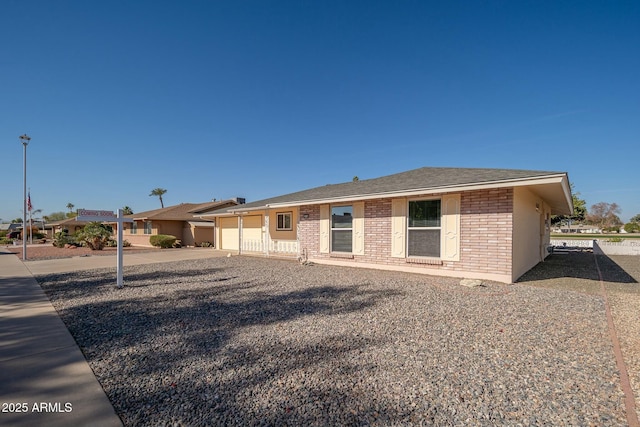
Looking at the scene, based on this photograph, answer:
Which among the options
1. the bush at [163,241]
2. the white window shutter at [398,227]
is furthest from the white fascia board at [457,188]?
the bush at [163,241]

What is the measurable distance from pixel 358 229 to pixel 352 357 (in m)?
7.77

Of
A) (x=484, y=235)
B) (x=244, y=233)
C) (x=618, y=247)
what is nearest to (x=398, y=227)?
(x=484, y=235)

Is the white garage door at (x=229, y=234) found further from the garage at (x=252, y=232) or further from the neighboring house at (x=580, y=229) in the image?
the neighboring house at (x=580, y=229)

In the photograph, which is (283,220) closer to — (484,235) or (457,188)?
(457,188)

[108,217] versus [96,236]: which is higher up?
[108,217]

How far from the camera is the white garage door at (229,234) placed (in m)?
19.8

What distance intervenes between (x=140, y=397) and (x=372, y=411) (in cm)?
221

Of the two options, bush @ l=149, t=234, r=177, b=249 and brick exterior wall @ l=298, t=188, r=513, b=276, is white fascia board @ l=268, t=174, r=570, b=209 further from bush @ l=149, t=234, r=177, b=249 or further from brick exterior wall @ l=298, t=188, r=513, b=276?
bush @ l=149, t=234, r=177, b=249

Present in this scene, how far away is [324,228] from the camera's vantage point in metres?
12.4

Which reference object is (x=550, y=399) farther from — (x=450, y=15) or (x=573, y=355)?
(x=450, y=15)

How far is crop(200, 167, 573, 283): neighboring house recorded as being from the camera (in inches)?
316

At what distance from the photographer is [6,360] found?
3.54m

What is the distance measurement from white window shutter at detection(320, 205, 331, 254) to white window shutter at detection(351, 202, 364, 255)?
4.39 ft

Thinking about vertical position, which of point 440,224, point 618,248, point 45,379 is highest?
point 440,224
